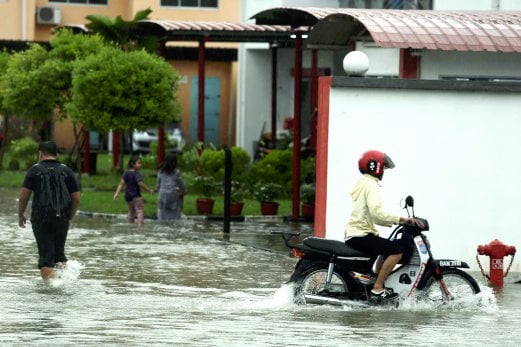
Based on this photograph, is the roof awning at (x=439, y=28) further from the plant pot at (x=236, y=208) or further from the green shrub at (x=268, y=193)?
the green shrub at (x=268, y=193)

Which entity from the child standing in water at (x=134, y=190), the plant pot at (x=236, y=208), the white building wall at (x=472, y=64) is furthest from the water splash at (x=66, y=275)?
the plant pot at (x=236, y=208)

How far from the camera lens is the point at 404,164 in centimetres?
1936

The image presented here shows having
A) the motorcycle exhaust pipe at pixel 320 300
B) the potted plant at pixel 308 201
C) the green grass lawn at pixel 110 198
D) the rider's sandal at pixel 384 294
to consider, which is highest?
the rider's sandal at pixel 384 294

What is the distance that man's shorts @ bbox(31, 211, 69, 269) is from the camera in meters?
16.8

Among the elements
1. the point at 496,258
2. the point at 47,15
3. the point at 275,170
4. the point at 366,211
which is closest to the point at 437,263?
the point at 366,211

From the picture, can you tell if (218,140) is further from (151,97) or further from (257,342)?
(257,342)

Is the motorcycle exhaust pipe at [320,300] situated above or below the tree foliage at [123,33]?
below

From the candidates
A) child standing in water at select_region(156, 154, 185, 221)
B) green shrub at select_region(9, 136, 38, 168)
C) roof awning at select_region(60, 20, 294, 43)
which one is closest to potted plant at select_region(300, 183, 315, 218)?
child standing in water at select_region(156, 154, 185, 221)

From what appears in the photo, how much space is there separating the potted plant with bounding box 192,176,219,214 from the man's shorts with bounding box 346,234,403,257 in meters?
14.1

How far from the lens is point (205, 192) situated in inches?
1163

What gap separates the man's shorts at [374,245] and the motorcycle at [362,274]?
7cm

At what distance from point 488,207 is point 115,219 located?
34.1 feet

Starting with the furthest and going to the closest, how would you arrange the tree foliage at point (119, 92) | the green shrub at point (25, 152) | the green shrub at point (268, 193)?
1. the green shrub at point (25, 152)
2. the tree foliage at point (119, 92)
3. the green shrub at point (268, 193)

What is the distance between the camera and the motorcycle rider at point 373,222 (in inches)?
589
